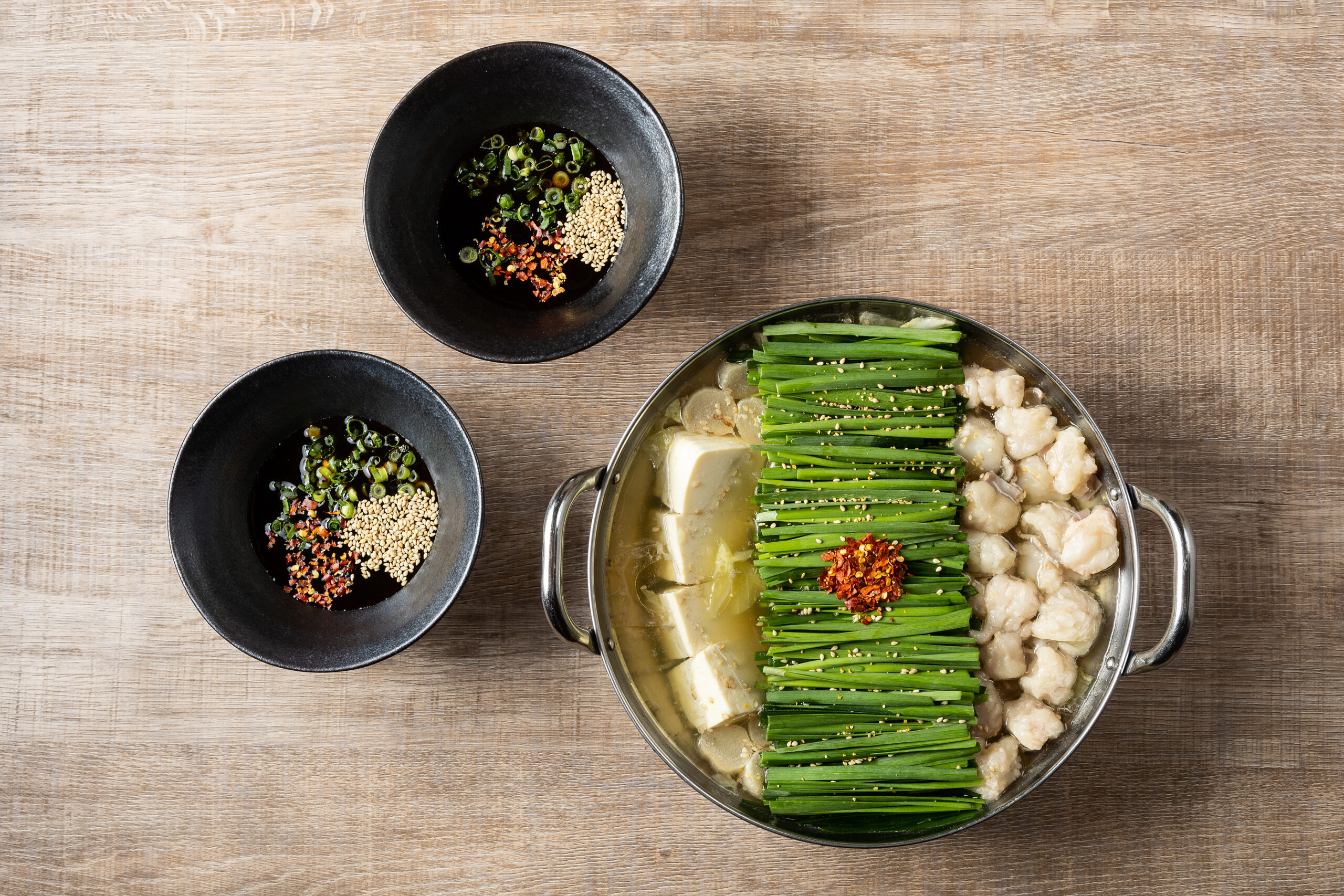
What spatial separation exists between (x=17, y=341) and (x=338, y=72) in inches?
42.7

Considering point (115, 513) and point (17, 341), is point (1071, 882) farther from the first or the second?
point (17, 341)

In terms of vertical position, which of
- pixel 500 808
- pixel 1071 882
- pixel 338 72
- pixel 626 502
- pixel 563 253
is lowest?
pixel 1071 882

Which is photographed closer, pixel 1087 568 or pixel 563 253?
pixel 1087 568

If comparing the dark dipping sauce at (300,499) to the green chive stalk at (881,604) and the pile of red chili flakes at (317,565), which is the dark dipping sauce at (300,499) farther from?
the green chive stalk at (881,604)

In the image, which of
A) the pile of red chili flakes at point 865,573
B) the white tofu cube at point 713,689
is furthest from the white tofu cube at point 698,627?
the pile of red chili flakes at point 865,573

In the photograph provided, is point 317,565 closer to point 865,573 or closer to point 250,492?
point 250,492

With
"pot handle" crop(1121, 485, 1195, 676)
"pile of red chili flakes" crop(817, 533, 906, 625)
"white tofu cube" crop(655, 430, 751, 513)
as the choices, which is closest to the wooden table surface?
"white tofu cube" crop(655, 430, 751, 513)

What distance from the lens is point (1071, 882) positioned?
2.13 metres

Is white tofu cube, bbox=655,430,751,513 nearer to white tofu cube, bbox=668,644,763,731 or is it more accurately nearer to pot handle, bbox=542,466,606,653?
pot handle, bbox=542,466,606,653

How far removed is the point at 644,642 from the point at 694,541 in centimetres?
27

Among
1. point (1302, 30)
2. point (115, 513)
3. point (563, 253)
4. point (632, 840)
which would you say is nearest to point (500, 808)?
point (632, 840)

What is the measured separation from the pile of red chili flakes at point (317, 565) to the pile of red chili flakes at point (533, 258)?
0.76 metres

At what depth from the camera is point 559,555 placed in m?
1.84

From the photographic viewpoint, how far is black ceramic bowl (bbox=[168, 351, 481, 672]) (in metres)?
1.97
